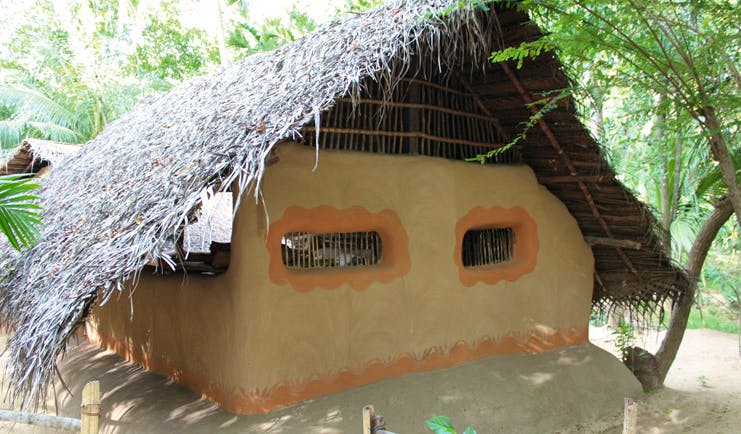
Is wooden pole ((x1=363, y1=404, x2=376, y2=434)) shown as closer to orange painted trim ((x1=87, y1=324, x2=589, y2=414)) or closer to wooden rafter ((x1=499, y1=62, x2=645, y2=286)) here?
→ orange painted trim ((x1=87, y1=324, x2=589, y2=414))

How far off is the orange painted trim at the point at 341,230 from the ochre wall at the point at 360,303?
2.0 inches

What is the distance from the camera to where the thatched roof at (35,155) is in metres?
8.23

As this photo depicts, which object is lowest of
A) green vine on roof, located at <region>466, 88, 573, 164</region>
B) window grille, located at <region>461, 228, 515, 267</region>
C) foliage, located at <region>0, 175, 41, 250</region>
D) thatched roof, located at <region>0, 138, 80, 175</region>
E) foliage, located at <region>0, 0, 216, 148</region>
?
window grille, located at <region>461, 228, 515, 267</region>

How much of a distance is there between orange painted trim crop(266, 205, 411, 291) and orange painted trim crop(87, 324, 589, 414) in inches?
28.2

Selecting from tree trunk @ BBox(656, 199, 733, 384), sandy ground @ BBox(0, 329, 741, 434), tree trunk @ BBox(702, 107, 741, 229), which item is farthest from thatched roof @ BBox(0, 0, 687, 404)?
tree trunk @ BBox(702, 107, 741, 229)

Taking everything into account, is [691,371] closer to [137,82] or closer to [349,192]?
[349,192]

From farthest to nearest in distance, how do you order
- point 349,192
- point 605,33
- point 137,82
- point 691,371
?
1. point 137,82
2. point 691,371
3. point 349,192
4. point 605,33

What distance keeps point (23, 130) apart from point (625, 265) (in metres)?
12.6

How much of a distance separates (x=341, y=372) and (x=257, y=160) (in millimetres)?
2046

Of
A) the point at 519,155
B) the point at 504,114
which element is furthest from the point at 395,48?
the point at 519,155

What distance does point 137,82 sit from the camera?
13.8 metres

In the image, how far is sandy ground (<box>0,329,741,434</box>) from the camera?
161 inches

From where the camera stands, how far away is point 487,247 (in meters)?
5.73

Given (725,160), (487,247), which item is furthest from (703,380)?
(725,160)
